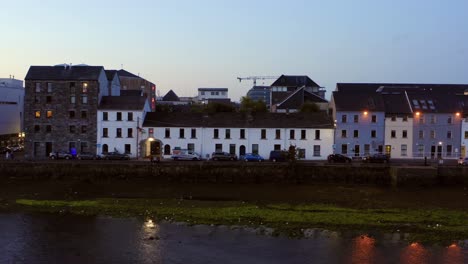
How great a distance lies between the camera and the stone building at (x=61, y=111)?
227 ft

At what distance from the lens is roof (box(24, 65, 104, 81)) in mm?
69625

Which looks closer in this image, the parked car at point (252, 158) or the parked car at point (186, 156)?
the parked car at point (252, 158)

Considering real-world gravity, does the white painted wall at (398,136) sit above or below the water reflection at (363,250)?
above

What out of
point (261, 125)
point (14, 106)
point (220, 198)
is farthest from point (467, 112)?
point (14, 106)

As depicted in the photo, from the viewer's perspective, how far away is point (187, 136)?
225ft

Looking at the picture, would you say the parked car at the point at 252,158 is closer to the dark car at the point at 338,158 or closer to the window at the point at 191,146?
the window at the point at 191,146

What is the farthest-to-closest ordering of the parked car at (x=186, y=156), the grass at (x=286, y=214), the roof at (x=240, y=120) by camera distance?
the roof at (x=240, y=120)
the parked car at (x=186, y=156)
the grass at (x=286, y=214)

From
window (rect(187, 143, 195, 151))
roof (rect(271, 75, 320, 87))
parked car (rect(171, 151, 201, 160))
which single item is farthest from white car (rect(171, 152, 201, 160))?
roof (rect(271, 75, 320, 87))

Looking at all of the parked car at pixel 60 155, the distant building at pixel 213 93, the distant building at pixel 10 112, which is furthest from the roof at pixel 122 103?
the distant building at pixel 213 93

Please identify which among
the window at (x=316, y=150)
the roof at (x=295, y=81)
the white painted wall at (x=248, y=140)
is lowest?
the window at (x=316, y=150)

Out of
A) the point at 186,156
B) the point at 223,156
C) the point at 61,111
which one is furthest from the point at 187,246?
the point at 61,111

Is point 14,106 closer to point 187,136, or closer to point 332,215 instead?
point 187,136

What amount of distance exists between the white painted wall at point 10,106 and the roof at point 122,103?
29083mm

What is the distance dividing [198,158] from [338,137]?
1949 cm
